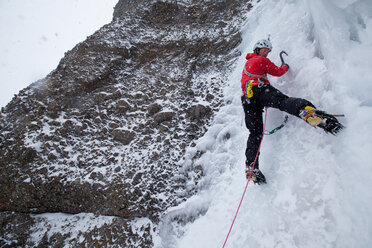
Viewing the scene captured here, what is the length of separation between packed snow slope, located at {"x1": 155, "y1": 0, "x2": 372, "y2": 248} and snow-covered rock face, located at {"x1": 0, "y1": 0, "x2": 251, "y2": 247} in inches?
32.0

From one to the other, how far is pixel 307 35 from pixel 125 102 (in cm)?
537

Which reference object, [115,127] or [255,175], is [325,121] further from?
[115,127]

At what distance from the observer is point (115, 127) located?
A: 6027 millimetres

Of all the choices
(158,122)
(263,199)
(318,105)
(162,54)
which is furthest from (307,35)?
(162,54)

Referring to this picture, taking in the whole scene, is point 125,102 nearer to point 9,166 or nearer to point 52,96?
point 52,96

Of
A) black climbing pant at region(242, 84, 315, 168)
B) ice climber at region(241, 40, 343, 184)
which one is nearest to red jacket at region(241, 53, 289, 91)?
ice climber at region(241, 40, 343, 184)

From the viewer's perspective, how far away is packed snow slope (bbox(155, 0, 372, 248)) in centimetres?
238

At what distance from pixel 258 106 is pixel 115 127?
4304 millimetres

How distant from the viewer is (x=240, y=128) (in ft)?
15.7

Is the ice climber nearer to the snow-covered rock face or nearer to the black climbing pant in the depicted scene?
the black climbing pant

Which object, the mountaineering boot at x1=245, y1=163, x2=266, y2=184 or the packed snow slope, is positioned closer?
the packed snow slope

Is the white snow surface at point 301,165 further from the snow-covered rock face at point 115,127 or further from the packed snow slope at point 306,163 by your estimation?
the snow-covered rock face at point 115,127

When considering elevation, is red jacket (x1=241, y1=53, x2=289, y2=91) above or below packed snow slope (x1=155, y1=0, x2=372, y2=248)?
above

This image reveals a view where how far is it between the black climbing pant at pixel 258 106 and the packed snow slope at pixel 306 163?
0.38 metres
